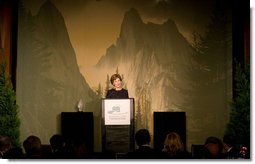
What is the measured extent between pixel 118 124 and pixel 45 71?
2909 millimetres

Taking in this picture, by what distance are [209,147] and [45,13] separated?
566cm

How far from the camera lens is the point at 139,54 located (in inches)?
346

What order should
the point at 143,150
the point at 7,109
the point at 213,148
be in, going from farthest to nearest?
the point at 7,109 → the point at 213,148 → the point at 143,150

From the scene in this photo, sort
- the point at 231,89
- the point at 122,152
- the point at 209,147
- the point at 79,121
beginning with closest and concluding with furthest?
the point at 209,147 → the point at 122,152 → the point at 79,121 → the point at 231,89

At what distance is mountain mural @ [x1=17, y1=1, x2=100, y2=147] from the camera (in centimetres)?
872

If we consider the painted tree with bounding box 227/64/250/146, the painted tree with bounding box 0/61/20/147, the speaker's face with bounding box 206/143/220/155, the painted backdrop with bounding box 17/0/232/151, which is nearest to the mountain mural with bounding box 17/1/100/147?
the painted backdrop with bounding box 17/0/232/151

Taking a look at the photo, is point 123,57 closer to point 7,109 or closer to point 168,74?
point 168,74

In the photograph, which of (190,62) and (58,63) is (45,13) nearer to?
(58,63)

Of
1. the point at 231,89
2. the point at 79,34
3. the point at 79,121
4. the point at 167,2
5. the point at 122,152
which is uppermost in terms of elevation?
the point at 167,2

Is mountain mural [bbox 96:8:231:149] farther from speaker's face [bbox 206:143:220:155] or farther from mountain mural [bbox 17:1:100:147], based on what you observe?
speaker's face [bbox 206:143:220:155]

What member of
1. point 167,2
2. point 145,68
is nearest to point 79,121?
point 145,68

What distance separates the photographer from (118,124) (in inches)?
257

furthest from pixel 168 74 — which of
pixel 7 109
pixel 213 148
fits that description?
Answer: pixel 213 148

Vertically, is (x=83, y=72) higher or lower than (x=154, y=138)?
higher
